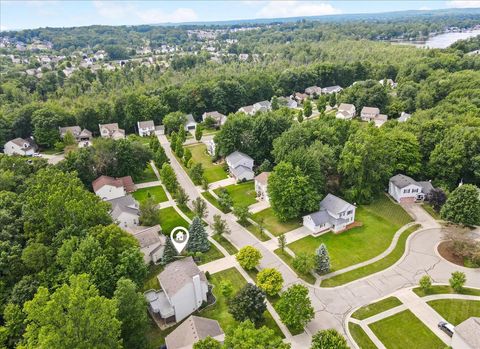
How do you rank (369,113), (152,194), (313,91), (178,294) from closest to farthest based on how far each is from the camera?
(178,294), (152,194), (369,113), (313,91)

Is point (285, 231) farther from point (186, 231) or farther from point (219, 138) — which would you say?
point (219, 138)

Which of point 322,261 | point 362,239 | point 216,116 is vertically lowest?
point 362,239

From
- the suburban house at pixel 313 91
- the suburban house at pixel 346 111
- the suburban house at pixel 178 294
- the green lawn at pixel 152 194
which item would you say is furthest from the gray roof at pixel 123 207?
the suburban house at pixel 313 91

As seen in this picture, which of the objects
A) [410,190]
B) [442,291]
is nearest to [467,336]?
[442,291]

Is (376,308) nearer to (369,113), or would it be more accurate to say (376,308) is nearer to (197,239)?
(197,239)

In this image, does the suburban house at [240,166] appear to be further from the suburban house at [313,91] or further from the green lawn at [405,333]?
the suburban house at [313,91]

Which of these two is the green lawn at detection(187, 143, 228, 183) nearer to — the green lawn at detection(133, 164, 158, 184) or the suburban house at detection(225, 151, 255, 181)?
the suburban house at detection(225, 151, 255, 181)

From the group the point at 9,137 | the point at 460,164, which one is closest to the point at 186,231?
the point at 460,164
